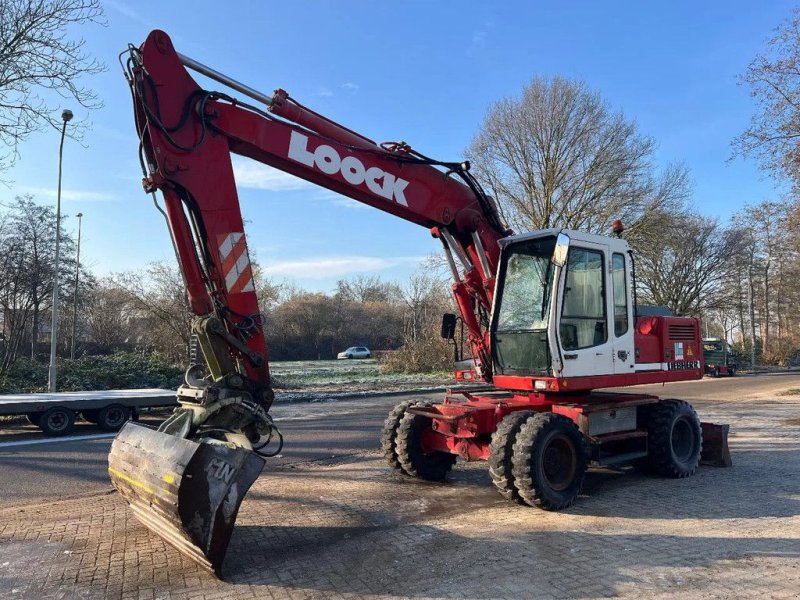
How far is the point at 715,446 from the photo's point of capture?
859 cm

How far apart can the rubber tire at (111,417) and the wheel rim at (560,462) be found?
9.63 meters

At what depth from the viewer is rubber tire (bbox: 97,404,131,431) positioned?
500 inches

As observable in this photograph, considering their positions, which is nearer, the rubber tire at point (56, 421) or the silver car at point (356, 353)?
the rubber tire at point (56, 421)

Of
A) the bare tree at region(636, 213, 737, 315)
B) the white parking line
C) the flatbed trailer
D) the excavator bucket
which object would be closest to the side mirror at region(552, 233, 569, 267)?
the excavator bucket

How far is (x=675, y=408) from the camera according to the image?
26.1 feet

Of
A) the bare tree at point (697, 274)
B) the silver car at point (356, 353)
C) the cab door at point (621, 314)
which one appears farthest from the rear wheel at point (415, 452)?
the silver car at point (356, 353)

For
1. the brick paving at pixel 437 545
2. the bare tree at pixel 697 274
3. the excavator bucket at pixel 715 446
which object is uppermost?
the bare tree at pixel 697 274

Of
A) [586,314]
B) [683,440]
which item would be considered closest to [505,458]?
[586,314]

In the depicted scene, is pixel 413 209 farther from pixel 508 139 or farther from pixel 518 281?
pixel 508 139

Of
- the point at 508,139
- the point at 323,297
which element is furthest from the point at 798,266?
the point at 323,297

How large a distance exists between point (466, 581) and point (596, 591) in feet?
3.02

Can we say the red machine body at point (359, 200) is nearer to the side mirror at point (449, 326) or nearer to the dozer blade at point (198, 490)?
the side mirror at point (449, 326)

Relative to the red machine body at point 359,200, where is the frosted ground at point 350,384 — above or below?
below

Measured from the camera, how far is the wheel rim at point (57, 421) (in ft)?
39.5
